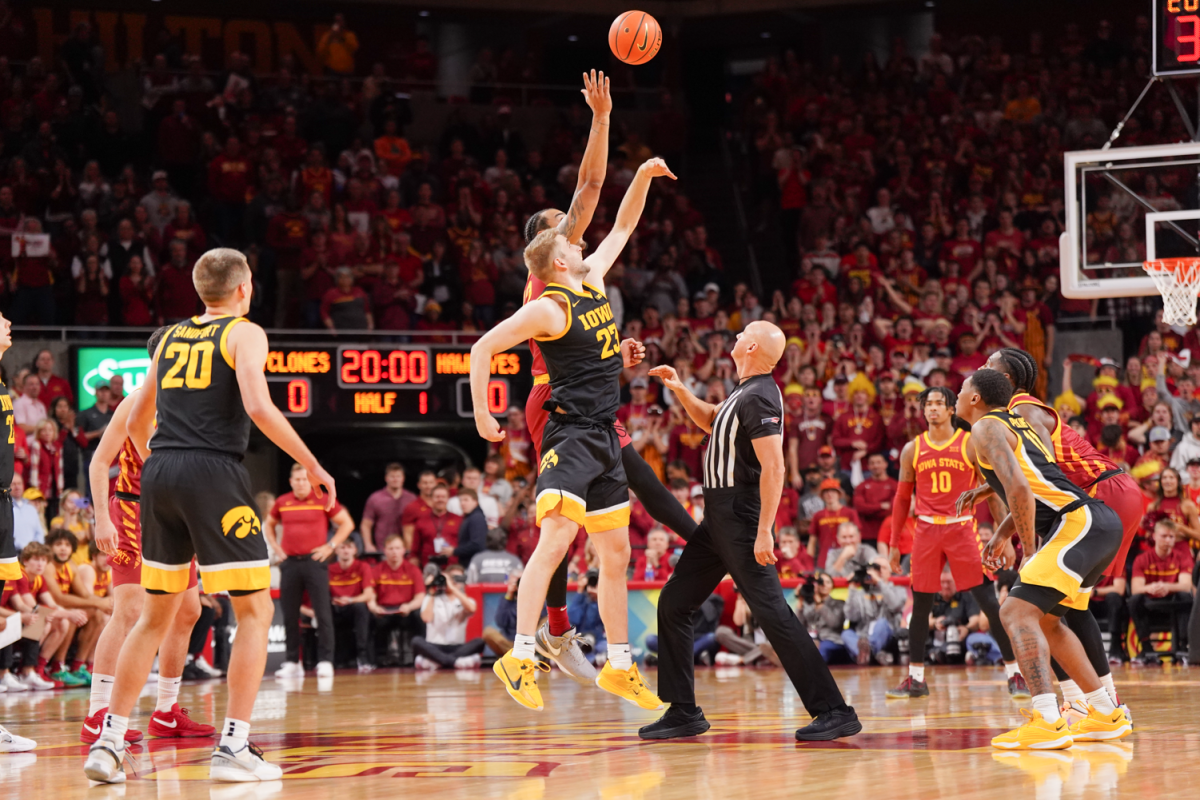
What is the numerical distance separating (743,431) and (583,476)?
2.80ft

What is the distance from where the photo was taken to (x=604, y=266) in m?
7.75

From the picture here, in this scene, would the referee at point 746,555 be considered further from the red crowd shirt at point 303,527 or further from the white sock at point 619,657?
the red crowd shirt at point 303,527

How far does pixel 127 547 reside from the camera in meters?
7.75

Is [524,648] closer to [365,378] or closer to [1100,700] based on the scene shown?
[1100,700]

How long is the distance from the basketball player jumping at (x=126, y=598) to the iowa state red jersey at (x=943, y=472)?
552 cm

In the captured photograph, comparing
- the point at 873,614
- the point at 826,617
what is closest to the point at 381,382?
the point at 826,617

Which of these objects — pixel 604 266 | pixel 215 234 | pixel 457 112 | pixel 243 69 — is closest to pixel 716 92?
pixel 457 112

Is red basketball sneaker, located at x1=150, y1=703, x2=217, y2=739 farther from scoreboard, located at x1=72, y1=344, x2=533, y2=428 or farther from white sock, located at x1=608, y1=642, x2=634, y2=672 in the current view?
scoreboard, located at x1=72, y1=344, x2=533, y2=428

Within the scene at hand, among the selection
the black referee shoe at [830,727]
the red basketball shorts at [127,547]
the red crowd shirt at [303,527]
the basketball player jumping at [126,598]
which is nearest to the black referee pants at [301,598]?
the red crowd shirt at [303,527]

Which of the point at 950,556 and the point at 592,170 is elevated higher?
the point at 592,170

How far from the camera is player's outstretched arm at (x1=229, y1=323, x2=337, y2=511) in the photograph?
5785mm

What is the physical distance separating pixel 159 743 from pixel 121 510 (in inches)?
52.0

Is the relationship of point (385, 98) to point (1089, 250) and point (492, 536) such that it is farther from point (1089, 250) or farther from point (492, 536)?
point (1089, 250)

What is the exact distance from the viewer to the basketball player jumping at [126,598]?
7004 millimetres
